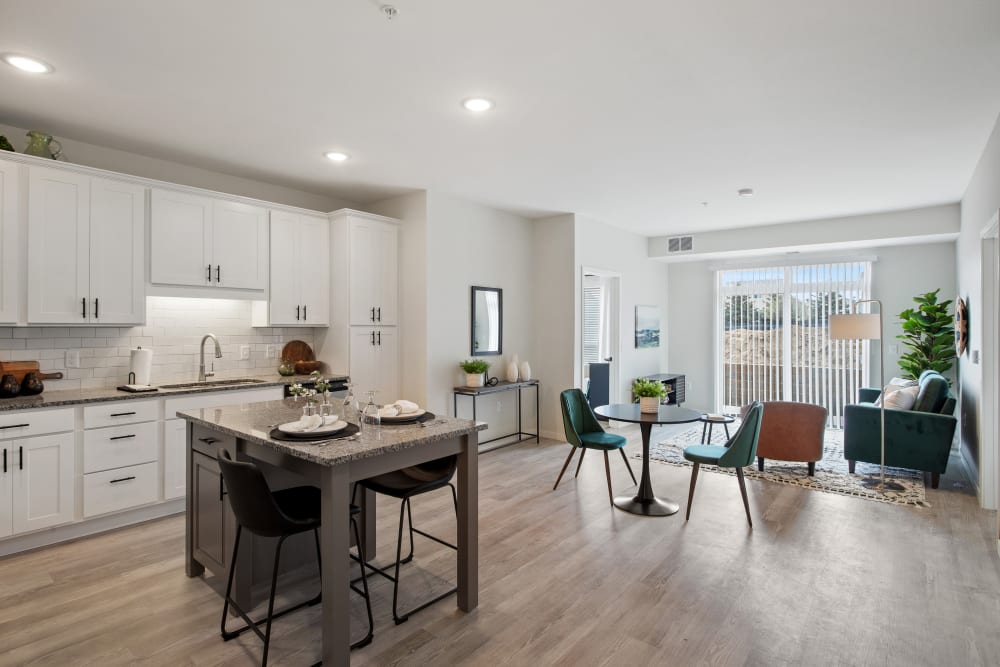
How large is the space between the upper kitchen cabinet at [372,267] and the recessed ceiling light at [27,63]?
242cm

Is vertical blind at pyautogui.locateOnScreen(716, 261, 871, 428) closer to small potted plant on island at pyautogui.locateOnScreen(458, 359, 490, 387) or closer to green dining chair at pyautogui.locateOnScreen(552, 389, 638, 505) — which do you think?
green dining chair at pyautogui.locateOnScreen(552, 389, 638, 505)

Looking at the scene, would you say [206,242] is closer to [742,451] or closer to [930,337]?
[742,451]

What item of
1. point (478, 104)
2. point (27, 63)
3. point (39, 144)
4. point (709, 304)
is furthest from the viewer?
point (709, 304)

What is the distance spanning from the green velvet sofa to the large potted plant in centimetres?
131

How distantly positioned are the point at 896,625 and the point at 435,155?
13.2 feet

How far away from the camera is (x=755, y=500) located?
4.21m

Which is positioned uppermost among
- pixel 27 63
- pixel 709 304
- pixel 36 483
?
pixel 27 63

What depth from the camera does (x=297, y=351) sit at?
512 centimetres

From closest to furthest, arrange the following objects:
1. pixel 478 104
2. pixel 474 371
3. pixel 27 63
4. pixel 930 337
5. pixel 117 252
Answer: pixel 27 63
pixel 478 104
pixel 117 252
pixel 474 371
pixel 930 337

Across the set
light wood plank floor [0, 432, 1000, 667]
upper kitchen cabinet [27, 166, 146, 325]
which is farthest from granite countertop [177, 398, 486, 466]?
upper kitchen cabinet [27, 166, 146, 325]

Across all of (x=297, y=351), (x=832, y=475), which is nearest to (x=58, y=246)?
(x=297, y=351)

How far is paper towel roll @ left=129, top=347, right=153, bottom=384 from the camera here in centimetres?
407

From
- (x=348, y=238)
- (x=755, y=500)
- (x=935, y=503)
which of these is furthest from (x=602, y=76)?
(x=935, y=503)

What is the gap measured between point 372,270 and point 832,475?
4715mm
